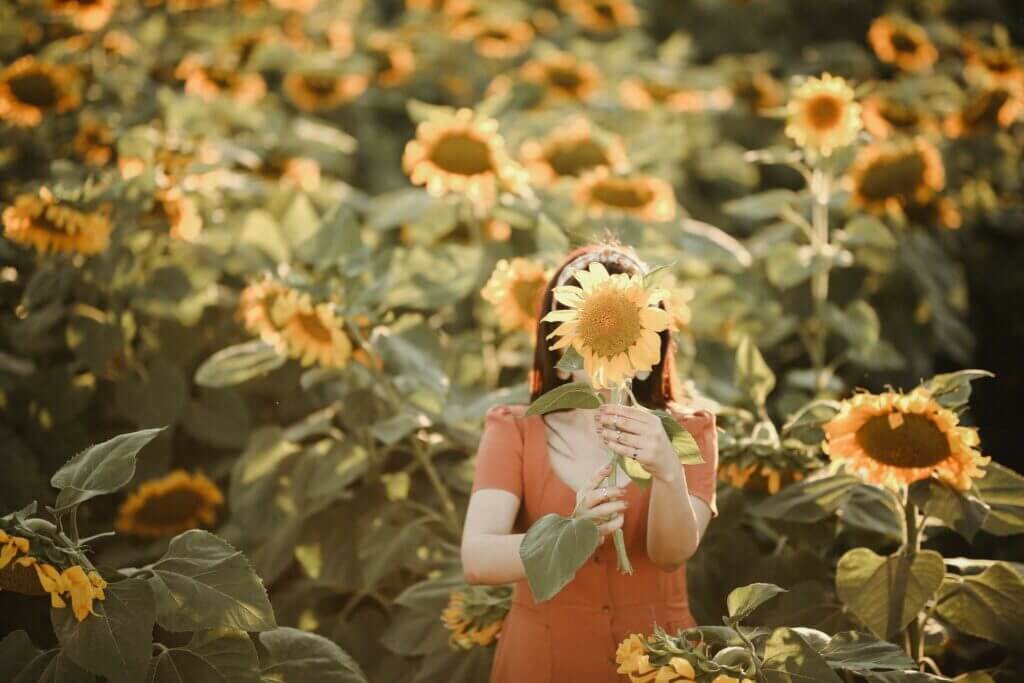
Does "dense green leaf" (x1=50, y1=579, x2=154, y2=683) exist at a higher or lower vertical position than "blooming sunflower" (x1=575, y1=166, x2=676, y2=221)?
higher

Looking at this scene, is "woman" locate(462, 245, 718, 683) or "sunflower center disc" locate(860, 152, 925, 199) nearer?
"woman" locate(462, 245, 718, 683)

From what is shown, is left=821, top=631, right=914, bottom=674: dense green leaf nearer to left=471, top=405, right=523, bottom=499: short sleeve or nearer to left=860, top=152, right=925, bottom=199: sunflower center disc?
left=471, top=405, right=523, bottom=499: short sleeve

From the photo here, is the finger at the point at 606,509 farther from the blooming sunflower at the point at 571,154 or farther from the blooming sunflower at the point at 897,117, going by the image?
the blooming sunflower at the point at 897,117

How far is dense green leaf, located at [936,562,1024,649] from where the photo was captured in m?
1.64

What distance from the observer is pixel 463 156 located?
8.14ft

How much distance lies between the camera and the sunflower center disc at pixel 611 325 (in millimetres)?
1261

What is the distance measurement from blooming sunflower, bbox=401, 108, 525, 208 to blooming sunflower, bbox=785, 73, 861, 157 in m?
0.59

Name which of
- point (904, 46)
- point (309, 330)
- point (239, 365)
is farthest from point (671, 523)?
point (904, 46)

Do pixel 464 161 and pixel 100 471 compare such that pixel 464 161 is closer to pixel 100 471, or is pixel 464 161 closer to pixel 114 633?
pixel 100 471

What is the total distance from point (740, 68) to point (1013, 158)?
1.21 m

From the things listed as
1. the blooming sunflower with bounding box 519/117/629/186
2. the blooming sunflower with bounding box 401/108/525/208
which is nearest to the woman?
the blooming sunflower with bounding box 401/108/525/208

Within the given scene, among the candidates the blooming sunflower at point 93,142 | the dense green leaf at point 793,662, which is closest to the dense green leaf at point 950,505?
the dense green leaf at point 793,662

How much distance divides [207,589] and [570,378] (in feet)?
1.89

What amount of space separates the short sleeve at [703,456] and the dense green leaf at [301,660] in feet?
1.73
